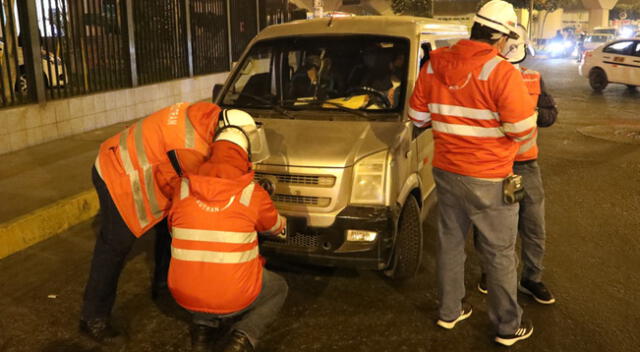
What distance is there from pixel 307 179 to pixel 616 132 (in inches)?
348

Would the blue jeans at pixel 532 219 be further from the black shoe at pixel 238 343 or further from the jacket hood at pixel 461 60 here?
the black shoe at pixel 238 343

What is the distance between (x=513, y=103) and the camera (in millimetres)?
3146

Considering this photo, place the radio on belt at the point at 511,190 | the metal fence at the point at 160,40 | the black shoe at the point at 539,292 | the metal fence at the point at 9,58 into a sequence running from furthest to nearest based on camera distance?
the metal fence at the point at 160,40, the metal fence at the point at 9,58, the black shoe at the point at 539,292, the radio on belt at the point at 511,190

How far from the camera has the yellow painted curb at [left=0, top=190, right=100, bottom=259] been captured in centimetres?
520

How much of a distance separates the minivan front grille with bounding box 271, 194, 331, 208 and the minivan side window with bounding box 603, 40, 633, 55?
15.3 meters

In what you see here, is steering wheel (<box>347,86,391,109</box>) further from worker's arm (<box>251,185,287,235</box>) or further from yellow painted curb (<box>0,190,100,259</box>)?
yellow painted curb (<box>0,190,100,259</box>)

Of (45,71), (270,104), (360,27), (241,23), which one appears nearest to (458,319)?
(270,104)

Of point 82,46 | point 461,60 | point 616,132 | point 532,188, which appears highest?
point 461,60

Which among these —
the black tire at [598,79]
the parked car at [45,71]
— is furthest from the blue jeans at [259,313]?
the black tire at [598,79]

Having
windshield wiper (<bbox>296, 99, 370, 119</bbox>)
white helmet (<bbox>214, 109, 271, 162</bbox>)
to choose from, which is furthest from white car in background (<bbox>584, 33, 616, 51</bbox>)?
white helmet (<bbox>214, 109, 271, 162</bbox>)

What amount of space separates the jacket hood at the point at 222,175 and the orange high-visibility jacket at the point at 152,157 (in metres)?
0.29

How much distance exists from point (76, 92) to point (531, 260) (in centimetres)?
789

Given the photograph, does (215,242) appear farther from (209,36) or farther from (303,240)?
(209,36)

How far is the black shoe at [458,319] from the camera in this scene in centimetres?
378
